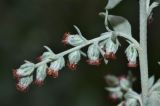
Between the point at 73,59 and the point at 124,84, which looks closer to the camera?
the point at 73,59

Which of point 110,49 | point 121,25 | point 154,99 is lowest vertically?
point 154,99

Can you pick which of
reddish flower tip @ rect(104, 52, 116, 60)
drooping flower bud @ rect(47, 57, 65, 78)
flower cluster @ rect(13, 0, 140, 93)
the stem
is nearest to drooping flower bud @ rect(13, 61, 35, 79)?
flower cluster @ rect(13, 0, 140, 93)

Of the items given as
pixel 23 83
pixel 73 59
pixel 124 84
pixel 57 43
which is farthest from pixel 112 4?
pixel 57 43

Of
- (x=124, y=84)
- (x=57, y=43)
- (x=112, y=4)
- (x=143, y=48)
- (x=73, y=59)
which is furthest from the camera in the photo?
(x=57, y=43)

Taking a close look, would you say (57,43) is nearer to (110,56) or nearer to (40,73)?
(40,73)

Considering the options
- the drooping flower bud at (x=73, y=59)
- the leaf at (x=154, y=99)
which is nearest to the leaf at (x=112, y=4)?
the drooping flower bud at (x=73, y=59)

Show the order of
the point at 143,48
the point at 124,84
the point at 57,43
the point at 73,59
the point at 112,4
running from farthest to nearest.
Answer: the point at 57,43 < the point at 124,84 < the point at 73,59 < the point at 143,48 < the point at 112,4

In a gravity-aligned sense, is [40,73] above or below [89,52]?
below
